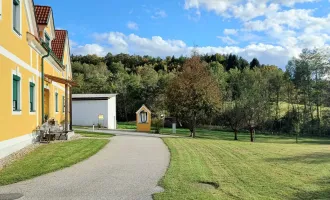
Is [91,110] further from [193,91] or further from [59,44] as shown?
[59,44]

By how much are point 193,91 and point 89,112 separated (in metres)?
15.1

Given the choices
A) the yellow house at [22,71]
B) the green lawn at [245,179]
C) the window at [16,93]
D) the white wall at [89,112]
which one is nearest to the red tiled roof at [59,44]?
the yellow house at [22,71]

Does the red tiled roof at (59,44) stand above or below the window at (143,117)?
above

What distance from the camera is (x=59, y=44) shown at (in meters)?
25.1

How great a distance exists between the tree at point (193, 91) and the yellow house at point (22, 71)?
56.0 feet

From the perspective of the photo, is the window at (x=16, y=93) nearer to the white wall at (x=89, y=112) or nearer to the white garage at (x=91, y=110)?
the white garage at (x=91, y=110)

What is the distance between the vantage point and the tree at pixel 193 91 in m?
36.0

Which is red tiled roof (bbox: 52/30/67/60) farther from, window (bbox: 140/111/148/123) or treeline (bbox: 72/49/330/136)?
treeline (bbox: 72/49/330/136)

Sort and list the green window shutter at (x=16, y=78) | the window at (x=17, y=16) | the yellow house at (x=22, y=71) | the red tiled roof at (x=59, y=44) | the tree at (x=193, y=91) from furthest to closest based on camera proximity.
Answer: the tree at (x=193, y=91) → the red tiled roof at (x=59, y=44) → the window at (x=17, y=16) → the green window shutter at (x=16, y=78) → the yellow house at (x=22, y=71)

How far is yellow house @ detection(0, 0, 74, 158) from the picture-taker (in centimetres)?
1174

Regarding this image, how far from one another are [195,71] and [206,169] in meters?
26.8

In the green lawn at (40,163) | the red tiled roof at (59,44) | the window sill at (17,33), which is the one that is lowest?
the green lawn at (40,163)

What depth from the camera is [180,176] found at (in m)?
8.99

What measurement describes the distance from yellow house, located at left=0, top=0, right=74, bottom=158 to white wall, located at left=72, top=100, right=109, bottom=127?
21616mm
